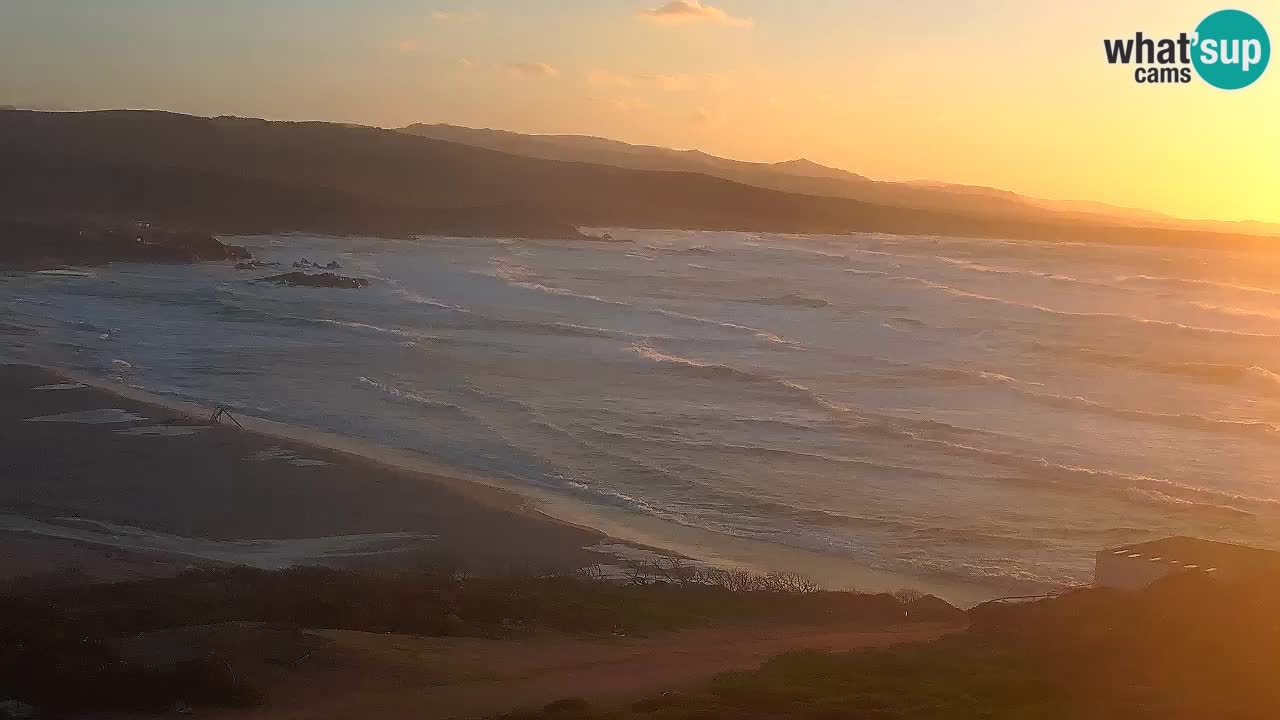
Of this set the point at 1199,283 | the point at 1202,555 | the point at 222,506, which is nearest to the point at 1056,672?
the point at 1202,555

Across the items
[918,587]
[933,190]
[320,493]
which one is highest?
[933,190]

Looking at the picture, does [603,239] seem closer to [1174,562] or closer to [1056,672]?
[1174,562]

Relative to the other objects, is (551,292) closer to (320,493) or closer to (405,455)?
(405,455)

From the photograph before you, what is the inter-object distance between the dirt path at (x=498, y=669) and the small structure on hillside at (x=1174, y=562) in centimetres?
269

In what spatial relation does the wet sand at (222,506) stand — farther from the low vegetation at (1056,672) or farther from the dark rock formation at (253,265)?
the dark rock formation at (253,265)

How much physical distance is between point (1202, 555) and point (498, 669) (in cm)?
820

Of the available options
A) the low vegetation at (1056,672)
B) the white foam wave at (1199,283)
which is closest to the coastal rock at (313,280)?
the low vegetation at (1056,672)

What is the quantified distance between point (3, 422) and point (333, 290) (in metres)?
26.4

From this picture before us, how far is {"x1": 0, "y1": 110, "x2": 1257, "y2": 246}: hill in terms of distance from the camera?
7962cm

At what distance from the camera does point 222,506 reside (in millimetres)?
16672

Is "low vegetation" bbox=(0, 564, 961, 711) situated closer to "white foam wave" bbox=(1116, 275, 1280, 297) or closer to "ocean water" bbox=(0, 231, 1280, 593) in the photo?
"ocean water" bbox=(0, 231, 1280, 593)

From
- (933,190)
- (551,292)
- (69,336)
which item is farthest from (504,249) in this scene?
(933,190)

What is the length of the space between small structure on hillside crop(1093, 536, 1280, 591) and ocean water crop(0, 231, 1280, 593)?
172 cm

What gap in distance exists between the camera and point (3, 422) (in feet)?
65.7
